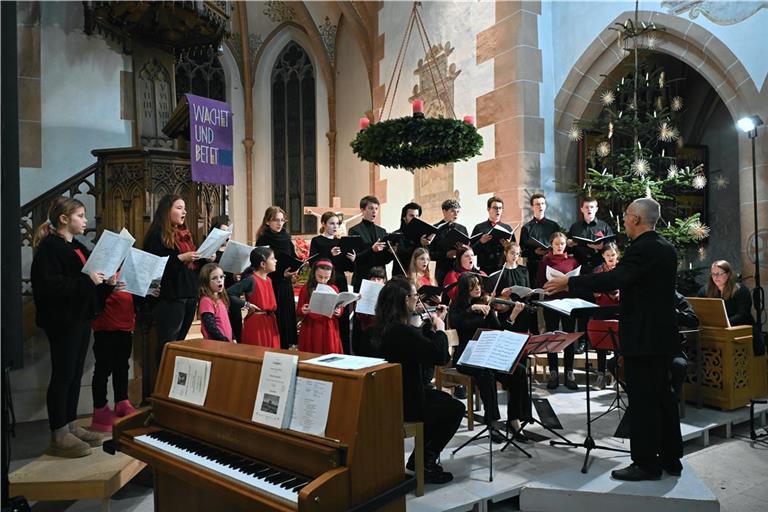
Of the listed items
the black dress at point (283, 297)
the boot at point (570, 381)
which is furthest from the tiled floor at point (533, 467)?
the black dress at point (283, 297)

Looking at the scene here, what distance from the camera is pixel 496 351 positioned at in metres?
3.29

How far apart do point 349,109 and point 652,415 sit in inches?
362

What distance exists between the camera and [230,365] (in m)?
2.46

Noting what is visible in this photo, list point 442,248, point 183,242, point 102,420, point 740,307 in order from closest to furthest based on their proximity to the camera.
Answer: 1. point 102,420
2. point 183,242
3. point 740,307
4. point 442,248

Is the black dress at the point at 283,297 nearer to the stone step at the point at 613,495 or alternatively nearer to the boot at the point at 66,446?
the boot at the point at 66,446

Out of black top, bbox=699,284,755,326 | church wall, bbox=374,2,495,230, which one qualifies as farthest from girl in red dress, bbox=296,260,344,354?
church wall, bbox=374,2,495,230

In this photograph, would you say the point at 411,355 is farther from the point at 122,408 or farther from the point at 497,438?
the point at 122,408

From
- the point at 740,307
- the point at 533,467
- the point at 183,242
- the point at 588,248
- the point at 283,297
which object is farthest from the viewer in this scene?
the point at 588,248

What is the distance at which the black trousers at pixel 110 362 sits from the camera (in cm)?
366

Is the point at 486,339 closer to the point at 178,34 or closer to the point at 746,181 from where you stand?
the point at 746,181

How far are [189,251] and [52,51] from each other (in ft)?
11.2

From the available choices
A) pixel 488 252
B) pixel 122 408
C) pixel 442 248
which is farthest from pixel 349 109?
pixel 122 408

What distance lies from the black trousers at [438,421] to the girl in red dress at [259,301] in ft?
5.02

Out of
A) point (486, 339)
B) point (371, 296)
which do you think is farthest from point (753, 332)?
point (371, 296)
